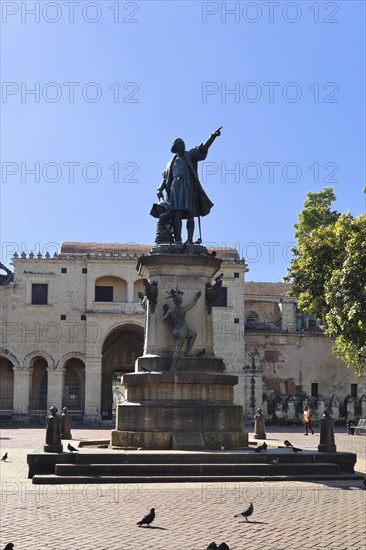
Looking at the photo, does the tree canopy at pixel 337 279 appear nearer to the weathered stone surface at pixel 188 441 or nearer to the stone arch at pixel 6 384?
the weathered stone surface at pixel 188 441

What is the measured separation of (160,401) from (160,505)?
4.49 meters

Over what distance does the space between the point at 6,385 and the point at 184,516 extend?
38710 mm

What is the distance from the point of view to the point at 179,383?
1466cm

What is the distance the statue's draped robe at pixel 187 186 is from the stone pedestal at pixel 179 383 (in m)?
1.21

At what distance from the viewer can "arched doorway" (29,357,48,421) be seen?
4619 cm

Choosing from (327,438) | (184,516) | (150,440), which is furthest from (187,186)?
(184,516)

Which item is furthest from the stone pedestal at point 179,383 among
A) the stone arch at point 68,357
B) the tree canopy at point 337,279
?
the stone arch at point 68,357

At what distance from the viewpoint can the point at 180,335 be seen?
1503 cm

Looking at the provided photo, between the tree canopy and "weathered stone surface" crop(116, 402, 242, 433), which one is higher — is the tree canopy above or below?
above

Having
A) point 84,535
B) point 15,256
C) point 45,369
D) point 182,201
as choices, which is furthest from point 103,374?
point 84,535

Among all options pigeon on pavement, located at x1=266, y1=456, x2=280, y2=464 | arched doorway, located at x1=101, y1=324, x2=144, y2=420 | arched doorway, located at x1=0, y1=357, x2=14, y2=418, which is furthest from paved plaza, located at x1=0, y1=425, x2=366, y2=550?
arched doorway, located at x1=101, y1=324, x2=144, y2=420

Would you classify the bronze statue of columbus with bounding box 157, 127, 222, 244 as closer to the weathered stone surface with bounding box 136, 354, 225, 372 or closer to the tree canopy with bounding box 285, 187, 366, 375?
the weathered stone surface with bounding box 136, 354, 225, 372

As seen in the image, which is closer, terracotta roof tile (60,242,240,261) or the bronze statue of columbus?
the bronze statue of columbus

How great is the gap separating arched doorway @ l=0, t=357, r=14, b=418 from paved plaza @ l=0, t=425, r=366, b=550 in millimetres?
33581
